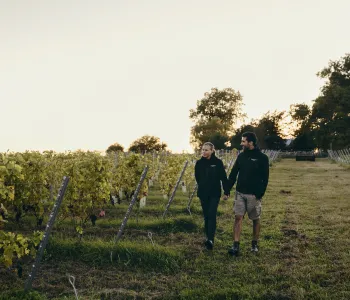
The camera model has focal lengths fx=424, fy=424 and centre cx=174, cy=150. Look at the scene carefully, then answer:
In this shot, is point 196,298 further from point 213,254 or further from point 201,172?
point 201,172

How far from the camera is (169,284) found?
5.56 m

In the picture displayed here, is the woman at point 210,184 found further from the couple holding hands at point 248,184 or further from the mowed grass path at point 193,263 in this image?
the mowed grass path at point 193,263

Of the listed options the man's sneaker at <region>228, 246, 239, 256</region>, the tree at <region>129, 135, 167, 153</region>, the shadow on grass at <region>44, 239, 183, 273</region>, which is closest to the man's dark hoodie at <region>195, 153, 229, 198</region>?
the man's sneaker at <region>228, 246, 239, 256</region>

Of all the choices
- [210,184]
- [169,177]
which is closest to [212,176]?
[210,184]

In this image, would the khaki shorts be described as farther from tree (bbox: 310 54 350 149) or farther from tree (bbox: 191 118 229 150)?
tree (bbox: 191 118 229 150)

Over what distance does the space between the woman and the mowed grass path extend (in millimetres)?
418

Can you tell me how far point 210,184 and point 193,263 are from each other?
1.46 metres

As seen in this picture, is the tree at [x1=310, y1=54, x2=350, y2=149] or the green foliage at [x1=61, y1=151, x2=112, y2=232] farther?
the tree at [x1=310, y1=54, x2=350, y2=149]

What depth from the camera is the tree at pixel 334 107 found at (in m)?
47.7

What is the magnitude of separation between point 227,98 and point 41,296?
251 feet

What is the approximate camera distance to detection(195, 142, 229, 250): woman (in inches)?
285

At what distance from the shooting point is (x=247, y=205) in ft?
22.6

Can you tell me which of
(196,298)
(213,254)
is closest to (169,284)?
(196,298)

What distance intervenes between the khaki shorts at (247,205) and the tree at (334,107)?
43.4 m
